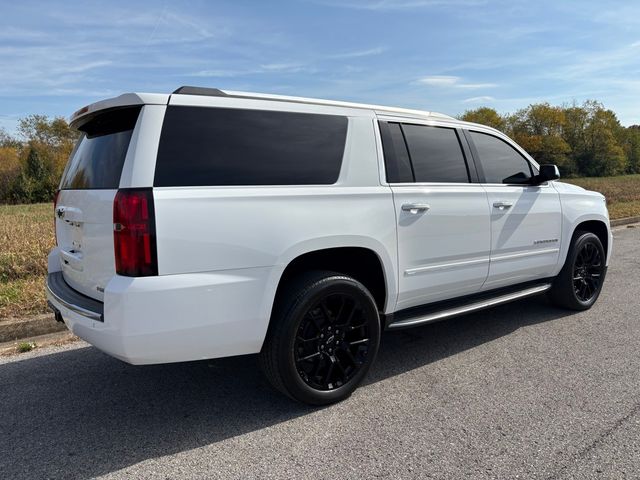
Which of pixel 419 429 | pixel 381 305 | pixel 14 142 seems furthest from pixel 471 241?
pixel 14 142

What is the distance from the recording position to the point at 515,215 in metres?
4.20

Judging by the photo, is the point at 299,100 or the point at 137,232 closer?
the point at 137,232

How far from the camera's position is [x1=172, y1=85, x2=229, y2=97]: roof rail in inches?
107

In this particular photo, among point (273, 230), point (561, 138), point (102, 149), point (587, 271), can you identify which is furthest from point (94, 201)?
point (561, 138)

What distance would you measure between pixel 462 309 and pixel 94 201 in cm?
272

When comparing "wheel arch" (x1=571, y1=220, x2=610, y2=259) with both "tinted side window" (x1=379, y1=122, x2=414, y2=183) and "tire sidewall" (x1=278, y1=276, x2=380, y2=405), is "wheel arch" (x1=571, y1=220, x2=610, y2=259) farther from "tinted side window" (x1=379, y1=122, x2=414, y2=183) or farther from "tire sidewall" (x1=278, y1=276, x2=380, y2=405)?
"tire sidewall" (x1=278, y1=276, x2=380, y2=405)

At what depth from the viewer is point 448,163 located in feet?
12.6

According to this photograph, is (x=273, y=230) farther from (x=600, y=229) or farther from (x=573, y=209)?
(x=600, y=229)

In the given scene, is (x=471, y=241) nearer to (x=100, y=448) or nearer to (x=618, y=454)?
(x=618, y=454)

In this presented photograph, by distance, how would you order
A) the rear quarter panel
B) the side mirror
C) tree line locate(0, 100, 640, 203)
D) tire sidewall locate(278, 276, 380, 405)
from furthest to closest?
tree line locate(0, 100, 640, 203) → the rear quarter panel → the side mirror → tire sidewall locate(278, 276, 380, 405)

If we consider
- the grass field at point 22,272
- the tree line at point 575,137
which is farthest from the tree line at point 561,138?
the grass field at point 22,272

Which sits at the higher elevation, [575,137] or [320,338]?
[575,137]

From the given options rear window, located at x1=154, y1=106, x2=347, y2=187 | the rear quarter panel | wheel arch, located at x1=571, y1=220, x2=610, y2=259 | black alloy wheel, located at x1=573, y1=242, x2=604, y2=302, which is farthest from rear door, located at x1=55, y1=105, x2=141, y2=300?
wheel arch, located at x1=571, y1=220, x2=610, y2=259

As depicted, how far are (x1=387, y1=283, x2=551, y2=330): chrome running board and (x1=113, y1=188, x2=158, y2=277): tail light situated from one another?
5.77ft
